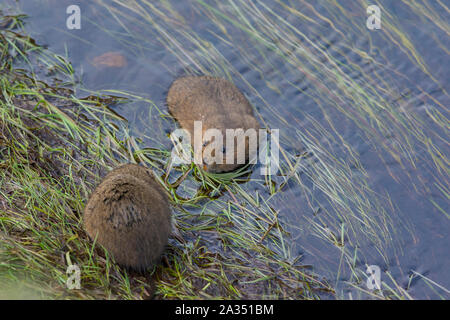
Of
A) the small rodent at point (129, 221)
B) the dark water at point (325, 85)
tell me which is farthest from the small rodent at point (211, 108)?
the small rodent at point (129, 221)

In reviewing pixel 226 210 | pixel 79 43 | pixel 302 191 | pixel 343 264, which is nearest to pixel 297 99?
pixel 302 191

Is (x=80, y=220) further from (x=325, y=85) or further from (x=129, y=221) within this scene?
(x=325, y=85)

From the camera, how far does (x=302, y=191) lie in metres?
5.43

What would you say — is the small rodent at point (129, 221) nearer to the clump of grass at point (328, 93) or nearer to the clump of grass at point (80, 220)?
the clump of grass at point (80, 220)

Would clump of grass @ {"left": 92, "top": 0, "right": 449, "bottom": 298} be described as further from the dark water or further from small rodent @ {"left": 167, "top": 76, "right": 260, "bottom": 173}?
small rodent @ {"left": 167, "top": 76, "right": 260, "bottom": 173}

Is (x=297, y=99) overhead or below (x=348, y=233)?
overhead

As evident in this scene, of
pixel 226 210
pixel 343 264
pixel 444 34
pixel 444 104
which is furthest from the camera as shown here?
pixel 444 34

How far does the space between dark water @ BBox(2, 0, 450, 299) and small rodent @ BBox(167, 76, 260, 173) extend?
0.76ft

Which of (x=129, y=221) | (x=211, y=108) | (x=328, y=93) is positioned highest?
(x=328, y=93)

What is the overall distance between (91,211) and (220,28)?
3418 millimetres

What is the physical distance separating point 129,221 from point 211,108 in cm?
211

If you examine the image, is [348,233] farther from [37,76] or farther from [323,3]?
[37,76]

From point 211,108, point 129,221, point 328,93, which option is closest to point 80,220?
point 129,221

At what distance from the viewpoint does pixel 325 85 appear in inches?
248
